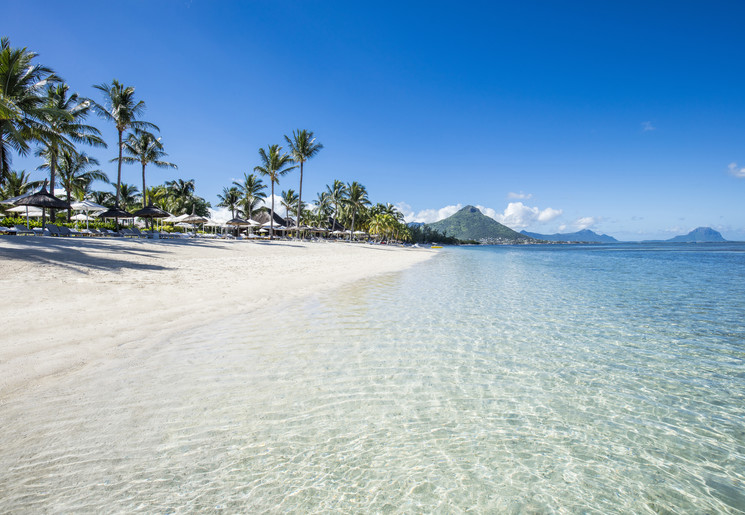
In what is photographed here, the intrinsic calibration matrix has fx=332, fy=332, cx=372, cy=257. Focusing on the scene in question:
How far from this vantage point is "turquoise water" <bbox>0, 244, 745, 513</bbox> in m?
2.27

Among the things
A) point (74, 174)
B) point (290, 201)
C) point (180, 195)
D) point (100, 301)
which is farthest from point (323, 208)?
point (100, 301)

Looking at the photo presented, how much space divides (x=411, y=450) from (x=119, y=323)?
17.7 feet

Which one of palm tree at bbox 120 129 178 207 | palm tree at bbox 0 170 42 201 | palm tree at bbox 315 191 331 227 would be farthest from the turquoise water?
palm tree at bbox 315 191 331 227

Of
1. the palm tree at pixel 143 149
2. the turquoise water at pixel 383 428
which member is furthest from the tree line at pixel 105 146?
the turquoise water at pixel 383 428

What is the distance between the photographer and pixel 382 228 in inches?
2835

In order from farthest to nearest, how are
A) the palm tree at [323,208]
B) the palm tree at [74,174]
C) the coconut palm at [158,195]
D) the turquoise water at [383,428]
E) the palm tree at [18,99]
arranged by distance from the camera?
the palm tree at [323,208] → the coconut palm at [158,195] → the palm tree at [74,174] → the palm tree at [18,99] → the turquoise water at [383,428]

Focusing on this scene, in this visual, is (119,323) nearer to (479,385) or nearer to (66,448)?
(66,448)

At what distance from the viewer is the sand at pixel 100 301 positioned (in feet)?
14.0

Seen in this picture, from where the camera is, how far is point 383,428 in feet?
10.1

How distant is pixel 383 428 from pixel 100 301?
21.5ft

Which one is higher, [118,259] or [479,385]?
[118,259]

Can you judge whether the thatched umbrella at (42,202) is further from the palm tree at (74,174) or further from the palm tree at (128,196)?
the palm tree at (128,196)

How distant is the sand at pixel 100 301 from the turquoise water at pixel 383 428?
0.61m

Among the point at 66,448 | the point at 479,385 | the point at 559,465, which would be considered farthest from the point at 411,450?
the point at 66,448
